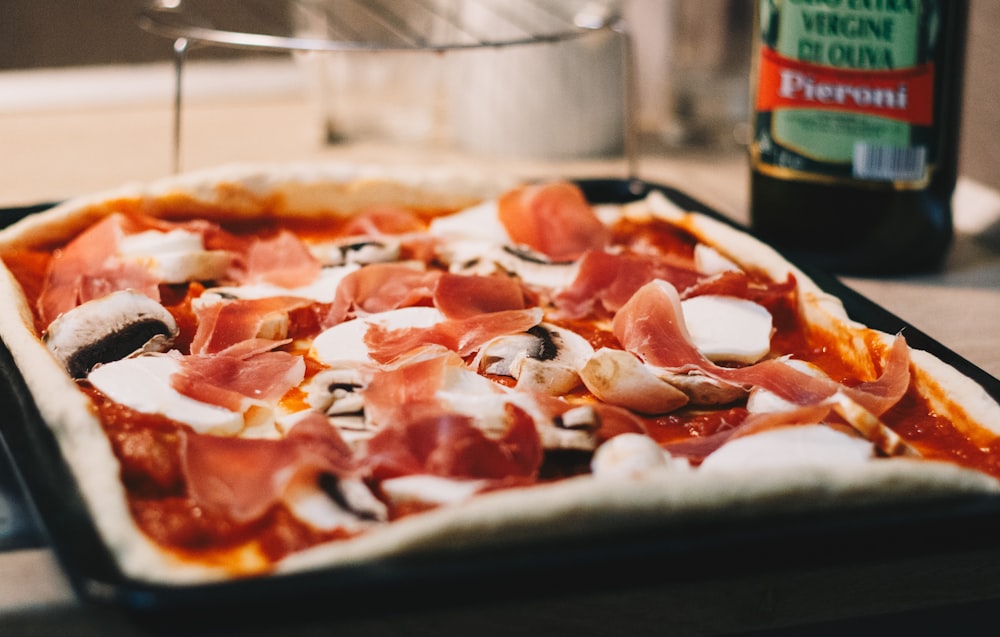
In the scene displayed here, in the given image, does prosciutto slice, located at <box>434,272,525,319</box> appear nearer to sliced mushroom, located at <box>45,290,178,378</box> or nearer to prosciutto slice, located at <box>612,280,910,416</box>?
prosciutto slice, located at <box>612,280,910,416</box>

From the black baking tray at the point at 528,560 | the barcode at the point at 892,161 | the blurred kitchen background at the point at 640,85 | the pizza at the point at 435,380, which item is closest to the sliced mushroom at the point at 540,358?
the pizza at the point at 435,380

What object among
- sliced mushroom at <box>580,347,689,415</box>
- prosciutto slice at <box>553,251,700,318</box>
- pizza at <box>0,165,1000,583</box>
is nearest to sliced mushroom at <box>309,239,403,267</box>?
pizza at <box>0,165,1000,583</box>

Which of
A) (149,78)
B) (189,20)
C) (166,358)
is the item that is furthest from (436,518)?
(189,20)

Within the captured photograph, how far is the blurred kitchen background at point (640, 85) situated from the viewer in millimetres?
1920

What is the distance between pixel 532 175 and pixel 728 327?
0.97 metres

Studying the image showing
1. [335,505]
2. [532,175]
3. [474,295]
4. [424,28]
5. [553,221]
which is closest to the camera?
[335,505]

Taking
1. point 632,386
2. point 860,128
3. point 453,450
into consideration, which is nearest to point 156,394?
point 453,450

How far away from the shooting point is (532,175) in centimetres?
203

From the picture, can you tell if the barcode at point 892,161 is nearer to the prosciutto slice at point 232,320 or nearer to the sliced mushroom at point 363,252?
the sliced mushroom at point 363,252

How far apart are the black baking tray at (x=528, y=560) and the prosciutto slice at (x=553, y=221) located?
0.77 meters

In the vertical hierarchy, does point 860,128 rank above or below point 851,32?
below

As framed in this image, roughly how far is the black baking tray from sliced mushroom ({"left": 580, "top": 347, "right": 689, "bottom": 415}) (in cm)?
27

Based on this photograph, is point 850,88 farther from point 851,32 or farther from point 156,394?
point 156,394

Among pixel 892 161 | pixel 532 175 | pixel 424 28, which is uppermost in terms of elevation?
pixel 424 28
